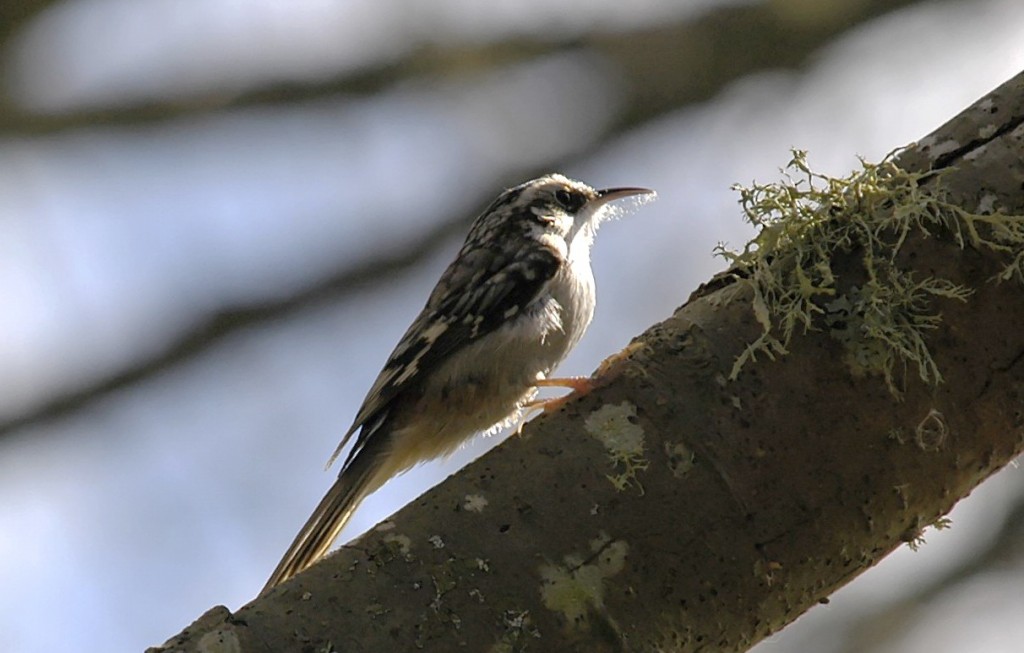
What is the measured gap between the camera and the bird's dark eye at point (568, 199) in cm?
423

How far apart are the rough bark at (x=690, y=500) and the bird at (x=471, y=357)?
1.15m

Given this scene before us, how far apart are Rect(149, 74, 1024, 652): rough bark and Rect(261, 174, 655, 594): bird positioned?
3.78ft

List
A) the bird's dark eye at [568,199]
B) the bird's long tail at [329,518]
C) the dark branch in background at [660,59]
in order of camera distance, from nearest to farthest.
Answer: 1. the bird's long tail at [329,518]
2. the dark branch in background at [660,59]
3. the bird's dark eye at [568,199]

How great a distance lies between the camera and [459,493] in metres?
1.82

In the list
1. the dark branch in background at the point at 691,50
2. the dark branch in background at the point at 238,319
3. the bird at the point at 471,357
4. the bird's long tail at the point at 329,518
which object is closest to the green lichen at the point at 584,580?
the bird's long tail at the point at 329,518

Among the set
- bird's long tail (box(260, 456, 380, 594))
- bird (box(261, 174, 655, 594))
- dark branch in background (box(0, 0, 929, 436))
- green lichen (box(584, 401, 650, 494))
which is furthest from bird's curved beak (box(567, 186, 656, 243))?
green lichen (box(584, 401, 650, 494))

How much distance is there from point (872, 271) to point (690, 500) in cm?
54

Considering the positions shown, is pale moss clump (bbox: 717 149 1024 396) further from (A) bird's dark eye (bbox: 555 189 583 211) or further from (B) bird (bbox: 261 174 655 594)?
(A) bird's dark eye (bbox: 555 189 583 211)

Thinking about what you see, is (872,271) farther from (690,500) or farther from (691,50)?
(691,50)

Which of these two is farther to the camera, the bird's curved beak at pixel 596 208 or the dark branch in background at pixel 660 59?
the bird's curved beak at pixel 596 208

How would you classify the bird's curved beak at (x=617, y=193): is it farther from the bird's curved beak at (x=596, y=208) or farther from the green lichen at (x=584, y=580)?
the green lichen at (x=584, y=580)

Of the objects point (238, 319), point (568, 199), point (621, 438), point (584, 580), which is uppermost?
point (568, 199)

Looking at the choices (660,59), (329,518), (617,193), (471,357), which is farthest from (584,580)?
(617,193)

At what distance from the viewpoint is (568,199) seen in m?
4.25
